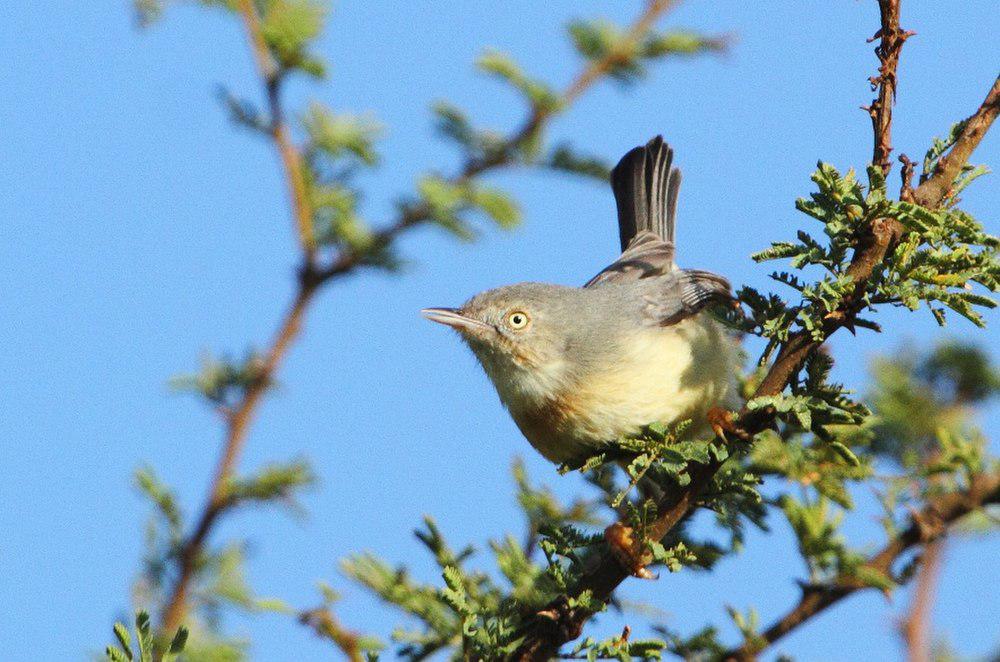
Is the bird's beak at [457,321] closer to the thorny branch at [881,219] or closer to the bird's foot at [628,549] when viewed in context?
the bird's foot at [628,549]

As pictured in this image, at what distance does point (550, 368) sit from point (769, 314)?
75.3 inches

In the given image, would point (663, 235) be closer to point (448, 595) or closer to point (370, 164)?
point (370, 164)

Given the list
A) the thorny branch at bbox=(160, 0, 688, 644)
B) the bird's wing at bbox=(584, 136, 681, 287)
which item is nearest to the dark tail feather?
the bird's wing at bbox=(584, 136, 681, 287)

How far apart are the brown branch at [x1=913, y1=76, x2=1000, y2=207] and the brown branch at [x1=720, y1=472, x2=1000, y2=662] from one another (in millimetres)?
899

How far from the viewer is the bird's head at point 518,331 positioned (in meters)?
4.53

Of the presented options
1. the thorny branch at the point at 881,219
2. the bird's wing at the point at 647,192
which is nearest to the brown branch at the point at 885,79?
the thorny branch at the point at 881,219

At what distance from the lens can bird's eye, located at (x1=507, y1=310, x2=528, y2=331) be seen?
468 cm

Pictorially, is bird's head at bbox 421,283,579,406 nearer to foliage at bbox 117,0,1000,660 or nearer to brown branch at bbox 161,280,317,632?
foliage at bbox 117,0,1000,660

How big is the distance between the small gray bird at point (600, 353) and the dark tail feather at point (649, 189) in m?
0.75

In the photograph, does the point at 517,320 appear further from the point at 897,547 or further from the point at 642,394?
the point at 897,547

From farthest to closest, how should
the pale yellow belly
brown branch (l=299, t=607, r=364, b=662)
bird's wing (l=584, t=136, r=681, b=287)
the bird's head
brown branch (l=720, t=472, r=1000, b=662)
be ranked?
bird's wing (l=584, t=136, r=681, b=287)
the bird's head
the pale yellow belly
brown branch (l=720, t=472, r=1000, b=662)
brown branch (l=299, t=607, r=364, b=662)

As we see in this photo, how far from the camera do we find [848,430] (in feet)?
12.5

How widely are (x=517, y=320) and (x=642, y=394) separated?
77 centimetres

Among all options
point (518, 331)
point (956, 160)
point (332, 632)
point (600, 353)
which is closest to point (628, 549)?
point (332, 632)
